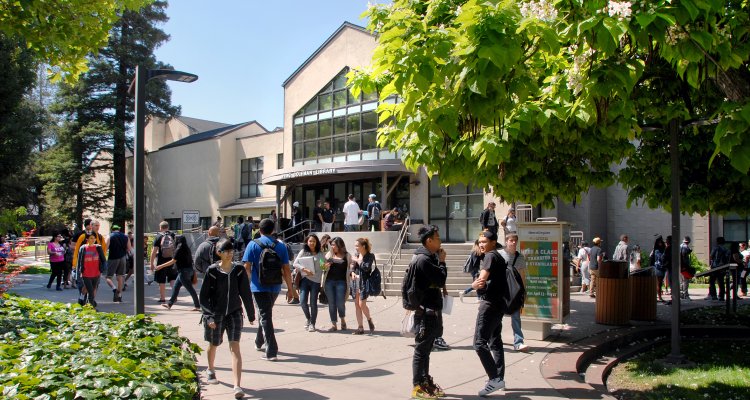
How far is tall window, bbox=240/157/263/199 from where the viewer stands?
113 ft

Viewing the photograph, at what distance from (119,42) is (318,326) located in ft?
109

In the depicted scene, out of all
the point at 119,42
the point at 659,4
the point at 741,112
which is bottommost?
the point at 741,112

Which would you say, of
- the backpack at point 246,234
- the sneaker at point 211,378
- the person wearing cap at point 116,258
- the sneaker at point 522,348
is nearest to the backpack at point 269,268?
the sneaker at point 211,378

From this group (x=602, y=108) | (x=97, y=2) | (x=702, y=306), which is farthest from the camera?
(x=702, y=306)

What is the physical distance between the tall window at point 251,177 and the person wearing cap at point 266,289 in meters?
25.8

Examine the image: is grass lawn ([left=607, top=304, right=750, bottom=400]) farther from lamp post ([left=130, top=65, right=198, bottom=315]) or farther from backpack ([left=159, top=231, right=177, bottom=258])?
backpack ([left=159, top=231, right=177, bottom=258])

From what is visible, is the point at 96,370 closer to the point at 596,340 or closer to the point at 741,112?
the point at 741,112

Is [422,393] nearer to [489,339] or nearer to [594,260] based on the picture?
[489,339]

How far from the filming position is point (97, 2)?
8281 millimetres

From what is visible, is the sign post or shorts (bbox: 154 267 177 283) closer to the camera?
the sign post

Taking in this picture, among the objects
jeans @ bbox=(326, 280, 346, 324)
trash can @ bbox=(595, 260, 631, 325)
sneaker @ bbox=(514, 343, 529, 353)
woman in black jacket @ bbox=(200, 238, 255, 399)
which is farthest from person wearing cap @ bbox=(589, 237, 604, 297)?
woman in black jacket @ bbox=(200, 238, 255, 399)

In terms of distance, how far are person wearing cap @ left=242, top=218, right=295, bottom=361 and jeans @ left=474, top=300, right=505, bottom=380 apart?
9.74 feet

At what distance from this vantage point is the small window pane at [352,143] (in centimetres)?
2555

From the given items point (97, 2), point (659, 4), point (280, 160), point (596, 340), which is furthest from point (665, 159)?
point (280, 160)
